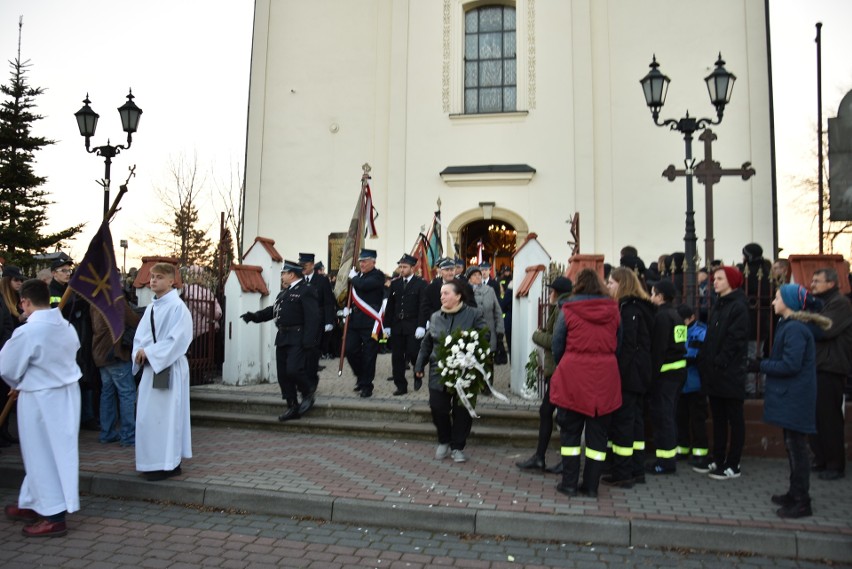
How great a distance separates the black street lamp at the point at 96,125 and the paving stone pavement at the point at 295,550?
878 cm

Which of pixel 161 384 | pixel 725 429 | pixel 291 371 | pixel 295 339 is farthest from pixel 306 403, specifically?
pixel 725 429

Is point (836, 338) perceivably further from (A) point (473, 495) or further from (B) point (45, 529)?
(B) point (45, 529)

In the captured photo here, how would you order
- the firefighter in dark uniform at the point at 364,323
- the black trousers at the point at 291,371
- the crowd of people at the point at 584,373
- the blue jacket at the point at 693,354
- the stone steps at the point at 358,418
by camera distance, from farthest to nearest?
the firefighter in dark uniform at the point at 364,323 < the black trousers at the point at 291,371 < the stone steps at the point at 358,418 < the blue jacket at the point at 693,354 < the crowd of people at the point at 584,373

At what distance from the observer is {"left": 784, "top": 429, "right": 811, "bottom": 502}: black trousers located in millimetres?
5430

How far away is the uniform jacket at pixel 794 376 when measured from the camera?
18.0 feet

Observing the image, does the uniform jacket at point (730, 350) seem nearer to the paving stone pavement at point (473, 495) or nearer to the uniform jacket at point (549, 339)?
the paving stone pavement at point (473, 495)

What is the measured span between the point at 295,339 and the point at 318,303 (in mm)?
602

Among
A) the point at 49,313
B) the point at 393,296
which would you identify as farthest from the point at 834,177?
the point at 393,296

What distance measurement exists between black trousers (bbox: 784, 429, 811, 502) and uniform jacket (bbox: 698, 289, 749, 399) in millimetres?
954

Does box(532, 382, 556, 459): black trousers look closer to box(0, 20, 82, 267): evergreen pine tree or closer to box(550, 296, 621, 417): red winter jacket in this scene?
box(550, 296, 621, 417): red winter jacket

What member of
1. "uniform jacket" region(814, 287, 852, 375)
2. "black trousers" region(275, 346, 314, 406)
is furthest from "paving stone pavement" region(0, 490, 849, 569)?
"black trousers" region(275, 346, 314, 406)

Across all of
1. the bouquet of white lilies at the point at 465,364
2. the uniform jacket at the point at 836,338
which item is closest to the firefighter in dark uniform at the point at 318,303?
the bouquet of white lilies at the point at 465,364

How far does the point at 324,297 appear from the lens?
997 cm

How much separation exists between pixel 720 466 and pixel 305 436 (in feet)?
15.3
